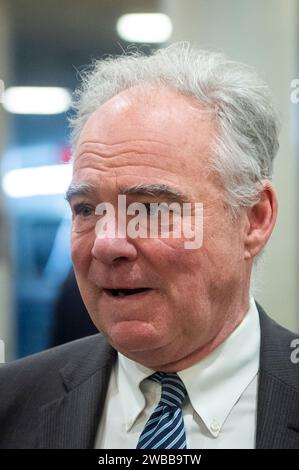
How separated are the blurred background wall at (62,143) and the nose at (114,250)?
34 cm

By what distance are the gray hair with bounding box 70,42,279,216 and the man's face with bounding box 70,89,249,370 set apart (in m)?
0.03

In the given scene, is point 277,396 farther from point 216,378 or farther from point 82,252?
point 82,252

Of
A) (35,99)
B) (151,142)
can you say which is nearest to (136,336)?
(151,142)

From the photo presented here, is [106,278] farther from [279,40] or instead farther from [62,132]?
[279,40]

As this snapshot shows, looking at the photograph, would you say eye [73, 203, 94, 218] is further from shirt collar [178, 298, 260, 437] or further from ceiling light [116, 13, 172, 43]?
ceiling light [116, 13, 172, 43]

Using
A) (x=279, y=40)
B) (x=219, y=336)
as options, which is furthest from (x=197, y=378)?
(x=279, y=40)

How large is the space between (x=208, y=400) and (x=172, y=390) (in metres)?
0.06

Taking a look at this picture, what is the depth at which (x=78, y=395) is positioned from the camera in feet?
3.07

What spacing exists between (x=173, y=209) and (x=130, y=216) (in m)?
0.07

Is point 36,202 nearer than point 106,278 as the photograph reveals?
No

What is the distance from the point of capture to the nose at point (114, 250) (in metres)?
0.84

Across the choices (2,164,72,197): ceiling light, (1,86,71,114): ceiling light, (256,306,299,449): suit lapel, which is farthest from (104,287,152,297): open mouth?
(1,86,71,114): ceiling light

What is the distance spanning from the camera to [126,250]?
2.74 ft

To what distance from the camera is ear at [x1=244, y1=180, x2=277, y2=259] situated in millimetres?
951
